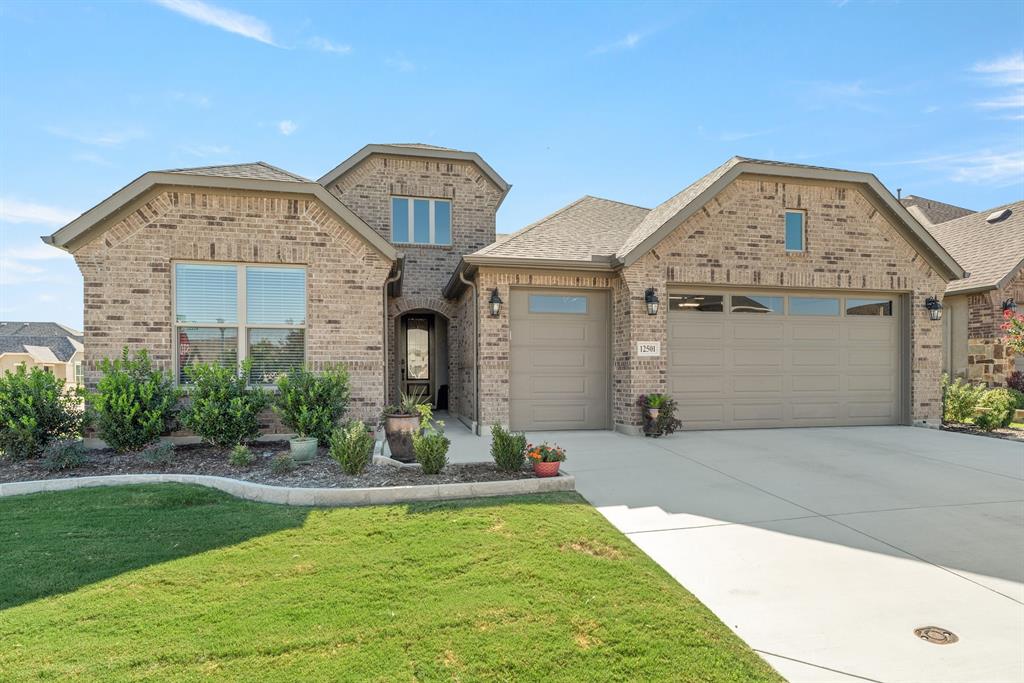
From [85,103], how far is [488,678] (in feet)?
35.9

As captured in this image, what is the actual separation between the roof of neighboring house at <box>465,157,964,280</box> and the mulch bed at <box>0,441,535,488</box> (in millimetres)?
4482

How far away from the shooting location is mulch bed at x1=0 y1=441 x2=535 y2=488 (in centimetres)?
576

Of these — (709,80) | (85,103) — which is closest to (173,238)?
(85,103)

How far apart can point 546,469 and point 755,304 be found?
694 centimetres

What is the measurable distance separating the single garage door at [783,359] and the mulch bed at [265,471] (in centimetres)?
549

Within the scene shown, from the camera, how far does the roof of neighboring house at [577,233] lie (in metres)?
9.77

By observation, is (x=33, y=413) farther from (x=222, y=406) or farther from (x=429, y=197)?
(x=429, y=197)

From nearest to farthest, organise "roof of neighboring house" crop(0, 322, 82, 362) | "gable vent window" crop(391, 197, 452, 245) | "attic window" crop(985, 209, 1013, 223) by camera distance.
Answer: "gable vent window" crop(391, 197, 452, 245), "attic window" crop(985, 209, 1013, 223), "roof of neighboring house" crop(0, 322, 82, 362)

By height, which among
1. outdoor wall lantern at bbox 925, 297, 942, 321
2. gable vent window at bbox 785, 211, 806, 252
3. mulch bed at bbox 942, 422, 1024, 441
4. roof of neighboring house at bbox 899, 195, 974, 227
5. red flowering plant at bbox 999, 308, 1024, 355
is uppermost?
roof of neighboring house at bbox 899, 195, 974, 227

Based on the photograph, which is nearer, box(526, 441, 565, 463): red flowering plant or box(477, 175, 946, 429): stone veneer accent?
box(526, 441, 565, 463): red flowering plant

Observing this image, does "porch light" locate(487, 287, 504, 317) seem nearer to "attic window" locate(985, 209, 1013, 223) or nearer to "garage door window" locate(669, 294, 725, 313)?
"garage door window" locate(669, 294, 725, 313)

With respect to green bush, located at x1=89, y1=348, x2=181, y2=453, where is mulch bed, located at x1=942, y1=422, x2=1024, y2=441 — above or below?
below

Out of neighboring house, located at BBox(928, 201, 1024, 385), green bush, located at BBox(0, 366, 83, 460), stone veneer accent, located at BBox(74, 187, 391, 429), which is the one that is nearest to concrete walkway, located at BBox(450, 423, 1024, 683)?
stone veneer accent, located at BBox(74, 187, 391, 429)

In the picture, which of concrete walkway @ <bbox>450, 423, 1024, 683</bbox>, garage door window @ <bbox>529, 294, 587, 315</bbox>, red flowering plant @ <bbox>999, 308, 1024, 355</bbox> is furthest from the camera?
garage door window @ <bbox>529, 294, 587, 315</bbox>
